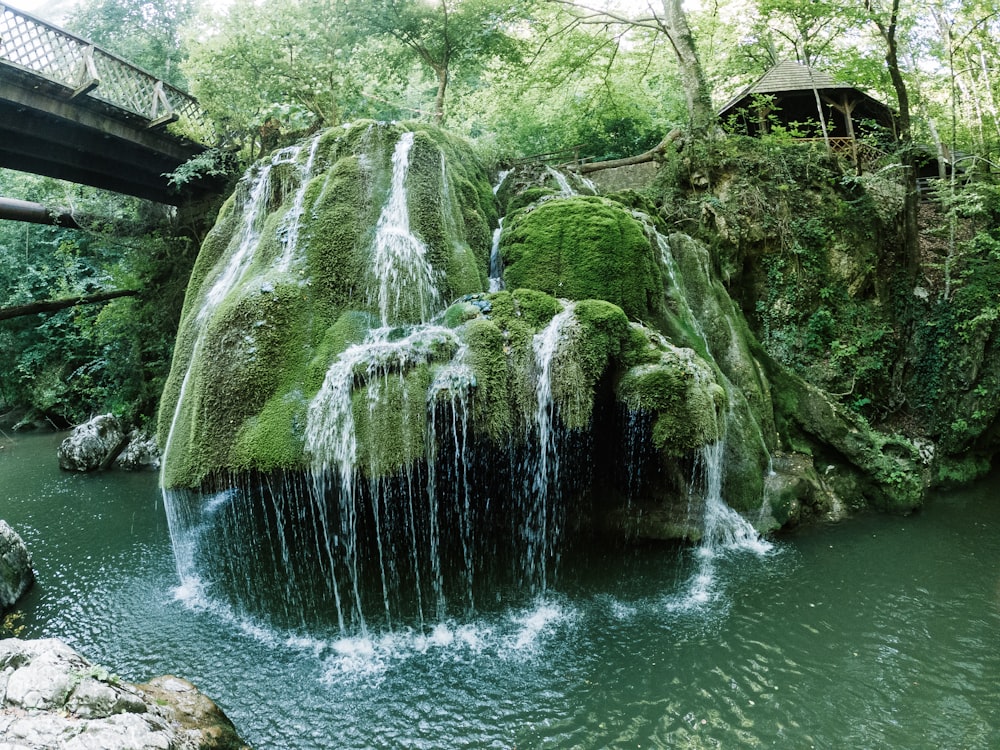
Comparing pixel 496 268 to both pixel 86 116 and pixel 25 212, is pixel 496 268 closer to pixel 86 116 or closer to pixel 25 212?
pixel 86 116

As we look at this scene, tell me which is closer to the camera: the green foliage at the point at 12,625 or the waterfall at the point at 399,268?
the green foliage at the point at 12,625

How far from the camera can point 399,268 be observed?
7.80 metres

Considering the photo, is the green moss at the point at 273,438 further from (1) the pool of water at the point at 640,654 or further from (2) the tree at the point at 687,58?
(2) the tree at the point at 687,58

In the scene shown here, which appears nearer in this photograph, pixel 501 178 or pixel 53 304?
pixel 501 178

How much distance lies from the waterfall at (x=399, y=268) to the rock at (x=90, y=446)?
37.3ft

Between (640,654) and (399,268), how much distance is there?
567cm

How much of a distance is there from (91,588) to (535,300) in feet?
24.8

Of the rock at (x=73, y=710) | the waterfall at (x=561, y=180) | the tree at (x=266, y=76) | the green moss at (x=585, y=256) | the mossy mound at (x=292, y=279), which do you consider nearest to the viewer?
the rock at (x=73, y=710)

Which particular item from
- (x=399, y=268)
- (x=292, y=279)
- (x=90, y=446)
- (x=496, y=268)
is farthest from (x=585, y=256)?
(x=90, y=446)

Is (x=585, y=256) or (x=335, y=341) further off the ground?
(x=585, y=256)

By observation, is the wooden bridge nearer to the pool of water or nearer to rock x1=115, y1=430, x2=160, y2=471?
rock x1=115, y1=430, x2=160, y2=471

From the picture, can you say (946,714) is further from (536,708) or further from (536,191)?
(536,191)

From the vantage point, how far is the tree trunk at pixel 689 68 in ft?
49.5

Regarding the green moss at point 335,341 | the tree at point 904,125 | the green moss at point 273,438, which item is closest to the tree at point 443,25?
the tree at point 904,125
